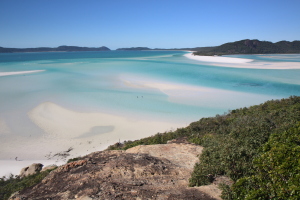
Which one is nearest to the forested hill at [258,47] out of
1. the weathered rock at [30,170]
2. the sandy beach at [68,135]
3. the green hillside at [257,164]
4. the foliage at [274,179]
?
the sandy beach at [68,135]

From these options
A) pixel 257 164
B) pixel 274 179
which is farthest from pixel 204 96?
pixel 274 179

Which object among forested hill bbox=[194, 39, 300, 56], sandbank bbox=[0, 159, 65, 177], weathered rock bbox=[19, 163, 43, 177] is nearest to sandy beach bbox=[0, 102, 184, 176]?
sandbank bbox=[0, 159, 65, 177]

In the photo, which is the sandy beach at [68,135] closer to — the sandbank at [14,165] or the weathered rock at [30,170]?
the sandbank at [14,165]

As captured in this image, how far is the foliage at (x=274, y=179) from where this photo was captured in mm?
3661

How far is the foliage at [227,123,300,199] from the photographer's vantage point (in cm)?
366

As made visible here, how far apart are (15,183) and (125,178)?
544cm

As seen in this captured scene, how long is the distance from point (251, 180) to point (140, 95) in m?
20.2

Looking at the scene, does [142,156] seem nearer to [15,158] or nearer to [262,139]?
[262,139]

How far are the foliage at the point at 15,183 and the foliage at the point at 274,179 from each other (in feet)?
22.1

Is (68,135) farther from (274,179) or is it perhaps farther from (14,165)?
(274,179)

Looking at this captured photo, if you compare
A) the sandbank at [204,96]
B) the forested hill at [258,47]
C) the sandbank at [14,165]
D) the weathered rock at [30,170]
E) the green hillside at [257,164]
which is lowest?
the sandbank at [14,165]

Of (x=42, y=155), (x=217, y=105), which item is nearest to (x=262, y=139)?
(x=42, y=155)

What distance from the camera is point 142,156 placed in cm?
728

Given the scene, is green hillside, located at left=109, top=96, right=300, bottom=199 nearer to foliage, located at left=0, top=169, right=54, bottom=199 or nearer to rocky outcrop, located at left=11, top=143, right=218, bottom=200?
rocky outcrop, located at left=11, top=143, right=218, bottom=200
